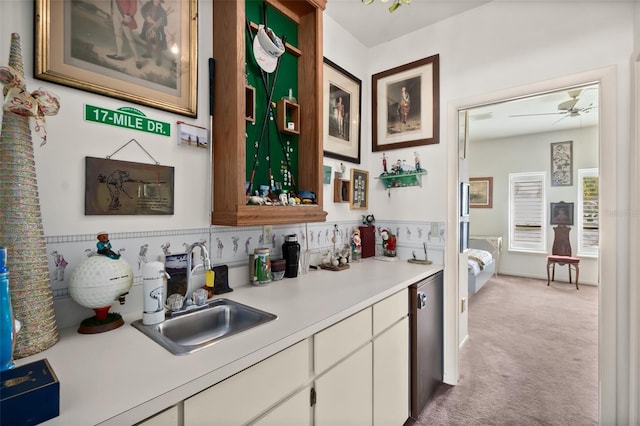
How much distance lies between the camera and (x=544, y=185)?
5.32 m

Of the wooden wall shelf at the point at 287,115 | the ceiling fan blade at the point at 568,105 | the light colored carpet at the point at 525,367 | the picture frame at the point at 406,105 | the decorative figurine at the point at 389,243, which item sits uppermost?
the ceiling fan blade at the point at 568,105

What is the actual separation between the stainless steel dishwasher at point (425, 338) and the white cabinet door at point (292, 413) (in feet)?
3.22

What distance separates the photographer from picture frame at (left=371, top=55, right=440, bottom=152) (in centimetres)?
228

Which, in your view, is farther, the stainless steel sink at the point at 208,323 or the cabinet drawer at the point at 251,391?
the stainless steel sink at the point at 208,323

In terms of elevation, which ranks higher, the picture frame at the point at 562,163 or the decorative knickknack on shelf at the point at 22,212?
the picture frame at the point at 562,163

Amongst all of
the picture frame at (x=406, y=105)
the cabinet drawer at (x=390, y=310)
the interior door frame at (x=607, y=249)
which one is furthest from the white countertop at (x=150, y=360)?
the picture frame at (x=406, y=105)

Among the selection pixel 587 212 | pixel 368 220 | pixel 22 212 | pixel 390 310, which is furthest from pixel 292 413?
pixel 587 212

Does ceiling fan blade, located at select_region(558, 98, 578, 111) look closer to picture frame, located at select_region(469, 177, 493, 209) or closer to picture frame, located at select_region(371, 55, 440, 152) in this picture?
picture frame, located at select_region(469, 177, 493, 209)

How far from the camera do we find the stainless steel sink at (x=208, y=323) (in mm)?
1080

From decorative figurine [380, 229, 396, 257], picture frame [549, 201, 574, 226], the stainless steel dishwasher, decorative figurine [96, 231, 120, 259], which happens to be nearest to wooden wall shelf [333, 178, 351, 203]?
decorative figurine [380, 229, 396, 257]

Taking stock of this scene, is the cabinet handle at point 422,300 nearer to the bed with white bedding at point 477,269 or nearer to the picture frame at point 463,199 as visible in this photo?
the picture frame at point 463,199

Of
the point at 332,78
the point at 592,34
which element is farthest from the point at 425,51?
the point at 592,34

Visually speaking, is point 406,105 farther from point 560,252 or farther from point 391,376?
point 560,252

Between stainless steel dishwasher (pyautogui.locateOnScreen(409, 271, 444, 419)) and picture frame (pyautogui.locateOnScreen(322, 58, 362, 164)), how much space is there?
1.20 metres
